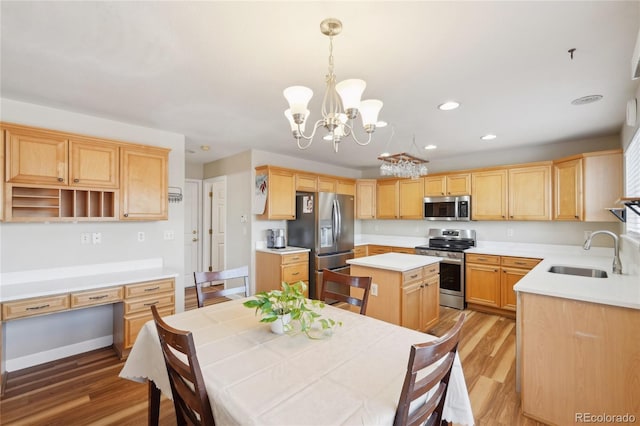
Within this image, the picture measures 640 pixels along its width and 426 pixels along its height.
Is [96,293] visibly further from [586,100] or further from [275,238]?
[586,100]

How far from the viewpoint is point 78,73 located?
209cm

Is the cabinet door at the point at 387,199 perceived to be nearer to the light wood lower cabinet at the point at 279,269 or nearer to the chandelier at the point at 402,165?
the light wood lower cabinet at the point at 279,269

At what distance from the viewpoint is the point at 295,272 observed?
425cm

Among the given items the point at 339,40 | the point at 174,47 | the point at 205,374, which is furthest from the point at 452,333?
the point at 174,47

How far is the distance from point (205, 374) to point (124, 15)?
5.88 ft

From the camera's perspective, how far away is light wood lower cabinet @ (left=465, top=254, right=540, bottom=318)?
156 inches

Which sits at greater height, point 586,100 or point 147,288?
point 586,100

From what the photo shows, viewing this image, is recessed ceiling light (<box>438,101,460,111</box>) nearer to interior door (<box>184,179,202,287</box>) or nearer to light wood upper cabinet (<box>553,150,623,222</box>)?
light wood upper cabinet (<box>553,150,623,222</box>)

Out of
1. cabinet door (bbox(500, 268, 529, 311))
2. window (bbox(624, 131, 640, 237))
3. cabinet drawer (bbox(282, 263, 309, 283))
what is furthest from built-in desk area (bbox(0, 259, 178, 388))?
window (bbox(624, 131, 640, 237))

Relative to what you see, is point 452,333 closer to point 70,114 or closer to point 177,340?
point 177,340

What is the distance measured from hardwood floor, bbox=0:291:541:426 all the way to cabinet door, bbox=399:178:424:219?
8.71 ft

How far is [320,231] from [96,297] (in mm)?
2821

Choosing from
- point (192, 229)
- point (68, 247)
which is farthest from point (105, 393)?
point (192, 229)

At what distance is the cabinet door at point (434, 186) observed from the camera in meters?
4.98
